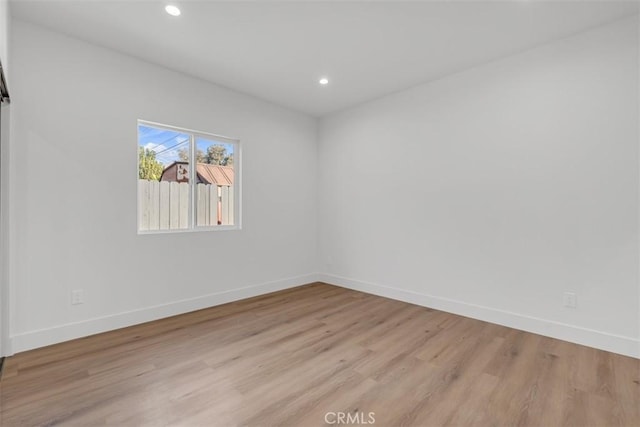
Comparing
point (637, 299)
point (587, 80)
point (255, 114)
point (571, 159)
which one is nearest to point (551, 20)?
point (587, 80)

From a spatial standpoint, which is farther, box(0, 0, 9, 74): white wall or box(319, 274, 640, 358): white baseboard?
box(319, 274, 640, 358): white baseboard

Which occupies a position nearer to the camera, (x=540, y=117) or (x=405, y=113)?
(x=540, y=117)

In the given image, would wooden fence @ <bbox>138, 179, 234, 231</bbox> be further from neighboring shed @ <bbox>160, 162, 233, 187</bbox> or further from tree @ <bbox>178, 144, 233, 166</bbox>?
tree @ <bbox>178, 144, 233, 166</bbox>

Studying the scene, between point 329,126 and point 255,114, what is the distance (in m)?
1.27

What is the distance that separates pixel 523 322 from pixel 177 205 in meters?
3.90

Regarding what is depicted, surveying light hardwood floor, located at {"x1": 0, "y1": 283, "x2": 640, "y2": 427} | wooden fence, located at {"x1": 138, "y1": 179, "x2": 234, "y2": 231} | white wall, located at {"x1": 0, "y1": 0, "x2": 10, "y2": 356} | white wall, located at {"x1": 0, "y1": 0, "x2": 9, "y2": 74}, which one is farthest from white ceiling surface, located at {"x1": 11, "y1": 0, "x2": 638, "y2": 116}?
light hardwood floor, located at {"x1": 0, "y1": 283, "x2": 640, "y2": 427}

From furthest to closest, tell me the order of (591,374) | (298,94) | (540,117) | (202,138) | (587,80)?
(298,94) → (202,138) → (540,117) → (587,80) → (591,374)

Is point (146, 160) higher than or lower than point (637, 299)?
higher

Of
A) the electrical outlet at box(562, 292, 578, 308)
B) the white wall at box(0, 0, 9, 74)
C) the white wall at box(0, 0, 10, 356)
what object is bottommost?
the electrical outlet at box(562, 292, 578, 308)

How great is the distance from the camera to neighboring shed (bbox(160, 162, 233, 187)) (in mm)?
3428

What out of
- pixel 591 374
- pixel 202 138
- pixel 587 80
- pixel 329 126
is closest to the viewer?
pixel 591 374

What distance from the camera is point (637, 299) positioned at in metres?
2.40

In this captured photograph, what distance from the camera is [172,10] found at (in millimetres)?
2348

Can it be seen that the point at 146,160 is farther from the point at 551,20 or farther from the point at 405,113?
the point at 551,20
